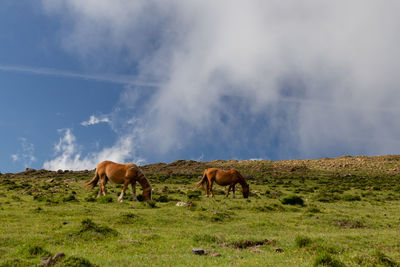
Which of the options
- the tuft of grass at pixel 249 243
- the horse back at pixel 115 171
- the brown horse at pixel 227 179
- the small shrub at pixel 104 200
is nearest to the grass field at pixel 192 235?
the tuft of grass at pixel 249 243

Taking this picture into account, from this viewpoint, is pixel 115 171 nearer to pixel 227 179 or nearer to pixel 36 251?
pixel 227 179

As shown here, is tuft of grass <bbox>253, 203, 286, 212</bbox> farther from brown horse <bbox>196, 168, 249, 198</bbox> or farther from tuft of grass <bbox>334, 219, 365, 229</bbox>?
brown horse <bbox>196, 168, 249, 198</bbox>

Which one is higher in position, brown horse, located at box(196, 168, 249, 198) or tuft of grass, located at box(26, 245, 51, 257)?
brown horse, located at box(196, 168, 249, 198)

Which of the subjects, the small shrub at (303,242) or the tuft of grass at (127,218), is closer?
the small shrub at (303,242)

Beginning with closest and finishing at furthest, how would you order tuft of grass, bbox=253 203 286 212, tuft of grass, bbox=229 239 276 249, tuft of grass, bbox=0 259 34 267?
1. tuft of grass, bbox=0 259 34 267
2. tuft of grass, bbox=229 239 276 249
3. tuft of grass, bbox=253 203 286 212

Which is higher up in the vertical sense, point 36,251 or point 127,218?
point 127,218

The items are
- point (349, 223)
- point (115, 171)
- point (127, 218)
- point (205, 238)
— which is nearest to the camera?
point (205, 238)

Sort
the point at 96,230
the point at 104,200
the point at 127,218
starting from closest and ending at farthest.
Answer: the point at 96,230 → the point at 127,218 → the point at 104,200

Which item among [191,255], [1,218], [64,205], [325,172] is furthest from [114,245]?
[325,172]

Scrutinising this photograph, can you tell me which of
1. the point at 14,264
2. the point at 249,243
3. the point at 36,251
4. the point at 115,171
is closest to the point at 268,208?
the point at 249,243

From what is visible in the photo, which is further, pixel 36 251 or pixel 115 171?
pixel 115 171

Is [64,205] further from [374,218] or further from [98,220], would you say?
[374,218]

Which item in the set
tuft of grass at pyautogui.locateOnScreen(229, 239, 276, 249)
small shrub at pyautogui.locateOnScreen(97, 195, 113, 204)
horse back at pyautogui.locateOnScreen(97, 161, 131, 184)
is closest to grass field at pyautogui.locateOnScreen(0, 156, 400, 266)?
tuft of grass at pyautogui.locateOnScreen(229, 239, 276, 249)

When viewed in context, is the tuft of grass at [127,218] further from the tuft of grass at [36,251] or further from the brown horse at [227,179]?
the brown horse at [227,179]
